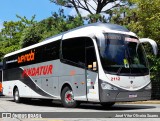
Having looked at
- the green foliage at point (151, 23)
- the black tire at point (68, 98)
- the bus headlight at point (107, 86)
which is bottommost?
the black tire at point (68, 98)

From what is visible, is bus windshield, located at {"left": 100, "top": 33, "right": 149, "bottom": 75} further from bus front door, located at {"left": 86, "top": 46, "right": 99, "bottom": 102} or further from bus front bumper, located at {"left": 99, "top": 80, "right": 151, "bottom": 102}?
bus front bumper, located at {"left": 99, "top": 80, "right": 151, "bottom": 102}

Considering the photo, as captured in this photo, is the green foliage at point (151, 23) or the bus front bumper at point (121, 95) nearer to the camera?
the bus front bumper at point (121, 95)

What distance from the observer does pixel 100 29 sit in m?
15.4

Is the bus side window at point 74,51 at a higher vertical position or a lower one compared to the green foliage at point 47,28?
lower

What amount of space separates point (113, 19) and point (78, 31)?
2136cm

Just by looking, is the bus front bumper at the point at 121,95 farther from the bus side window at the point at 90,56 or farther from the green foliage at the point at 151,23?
the green foliage at the point at 151,23

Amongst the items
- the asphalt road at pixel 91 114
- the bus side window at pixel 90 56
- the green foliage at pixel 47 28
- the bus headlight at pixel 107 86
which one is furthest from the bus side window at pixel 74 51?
the green foliage at pixel 47 28

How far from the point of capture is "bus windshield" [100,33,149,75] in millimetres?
14742

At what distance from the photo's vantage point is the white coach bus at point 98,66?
14686 millimetres

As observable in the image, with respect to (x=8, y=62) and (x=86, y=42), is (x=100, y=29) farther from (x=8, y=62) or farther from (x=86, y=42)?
(x=8, y=62)

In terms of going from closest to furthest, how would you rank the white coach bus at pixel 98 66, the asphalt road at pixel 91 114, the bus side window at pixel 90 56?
the asphalt road at pixel 91 114 → the white coach bus at pixel 98 66 → the bus side window at pixel 90 56

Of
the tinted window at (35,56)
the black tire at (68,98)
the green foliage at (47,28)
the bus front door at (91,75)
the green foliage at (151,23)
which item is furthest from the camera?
the green foliage at (47,28)

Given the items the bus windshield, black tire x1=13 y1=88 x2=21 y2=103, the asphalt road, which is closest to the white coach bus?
the bus windshield

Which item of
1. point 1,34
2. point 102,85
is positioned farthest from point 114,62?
point 1,34
